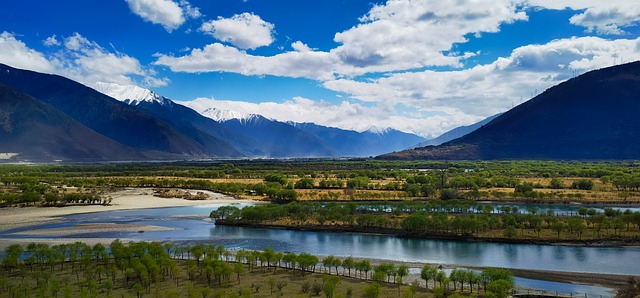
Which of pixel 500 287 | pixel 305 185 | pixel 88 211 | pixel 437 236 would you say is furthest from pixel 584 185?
pixel 88 211

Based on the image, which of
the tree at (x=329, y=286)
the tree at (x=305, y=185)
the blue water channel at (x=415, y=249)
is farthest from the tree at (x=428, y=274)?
the tree at (x=305, y=185)

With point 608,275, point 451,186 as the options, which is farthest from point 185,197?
point 608,275

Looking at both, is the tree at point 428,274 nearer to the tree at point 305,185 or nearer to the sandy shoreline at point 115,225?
the sandy shoreline at point 115,225

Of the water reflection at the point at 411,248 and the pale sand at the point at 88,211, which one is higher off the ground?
the pale sand at the point at 88,211

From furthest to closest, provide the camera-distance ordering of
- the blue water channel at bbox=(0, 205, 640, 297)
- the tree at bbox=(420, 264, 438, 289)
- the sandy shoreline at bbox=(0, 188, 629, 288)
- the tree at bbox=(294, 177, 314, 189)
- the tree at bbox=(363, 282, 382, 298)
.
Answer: the tree at bbox=(294, 177, 314, 189), the blue water channel at bbox=(0, 205, 640, 297), the sandy shoreline at bbox=(0, 188, 629, 288), the tree at bbox=(420, 264, 438, 289), the tree at bbox=(363, 282, 382, 298)

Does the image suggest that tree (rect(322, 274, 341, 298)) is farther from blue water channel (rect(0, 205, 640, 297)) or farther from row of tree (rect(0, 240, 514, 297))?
blue water channel (rect(0, 205, 640, 297))

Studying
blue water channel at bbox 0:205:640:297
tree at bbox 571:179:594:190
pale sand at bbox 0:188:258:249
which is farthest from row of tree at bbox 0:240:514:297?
tree at bbox 571:179:594:190

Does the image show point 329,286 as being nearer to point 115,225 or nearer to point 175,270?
point 175,270
